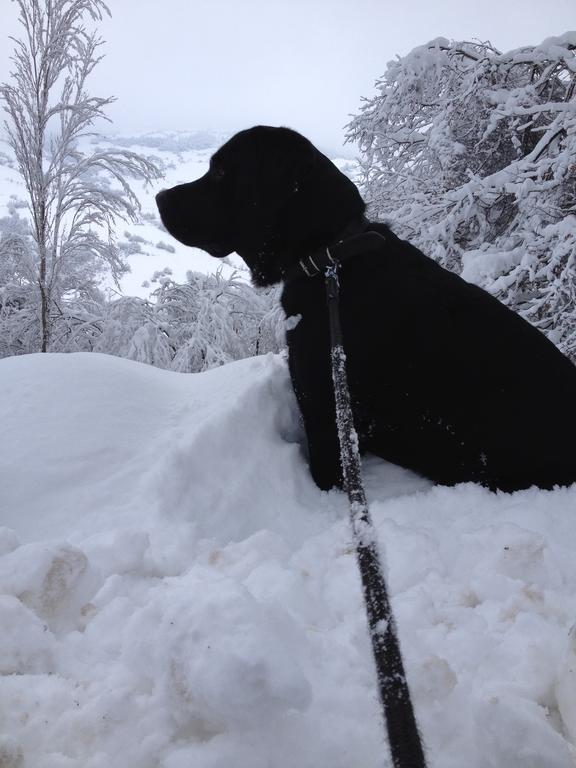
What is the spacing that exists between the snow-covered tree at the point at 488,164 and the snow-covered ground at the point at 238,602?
2.52m

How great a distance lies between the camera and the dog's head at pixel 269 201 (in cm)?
201

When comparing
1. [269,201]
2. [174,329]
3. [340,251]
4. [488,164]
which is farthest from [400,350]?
[174,329]

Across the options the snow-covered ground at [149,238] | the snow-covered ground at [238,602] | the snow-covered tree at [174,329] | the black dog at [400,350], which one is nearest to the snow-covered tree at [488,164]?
the snow-covered ground at [149,238]

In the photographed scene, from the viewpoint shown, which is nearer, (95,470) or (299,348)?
(95,470)

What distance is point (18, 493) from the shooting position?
1.49 metres

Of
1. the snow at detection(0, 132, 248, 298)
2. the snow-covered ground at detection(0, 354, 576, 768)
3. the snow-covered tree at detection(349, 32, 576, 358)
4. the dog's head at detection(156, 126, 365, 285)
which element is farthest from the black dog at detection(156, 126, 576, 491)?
the snow at detection(0, 132, 248, 298)

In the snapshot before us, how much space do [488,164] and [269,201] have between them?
4.53 metres

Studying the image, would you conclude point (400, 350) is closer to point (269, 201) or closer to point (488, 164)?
point (269, 201)

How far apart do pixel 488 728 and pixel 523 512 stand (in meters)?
0.86

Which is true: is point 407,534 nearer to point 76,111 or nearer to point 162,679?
point 162,679

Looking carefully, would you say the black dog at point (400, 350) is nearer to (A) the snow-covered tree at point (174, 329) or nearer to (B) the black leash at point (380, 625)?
(B) the black leash at point (380, 625)

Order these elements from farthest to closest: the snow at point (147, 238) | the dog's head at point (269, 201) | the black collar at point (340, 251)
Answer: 1. the snow at point (147, 238)
2. the dog's head at point (269, 201)
3. the black collar at point (340, 251)

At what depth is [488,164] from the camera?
5.53 metres

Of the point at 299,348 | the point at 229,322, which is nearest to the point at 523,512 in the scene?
the point at 299,348
